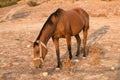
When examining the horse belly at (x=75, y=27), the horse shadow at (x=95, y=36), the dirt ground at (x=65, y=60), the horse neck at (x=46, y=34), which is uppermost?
the horse neck at (x=46, y=34)

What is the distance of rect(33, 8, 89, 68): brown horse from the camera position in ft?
24.0

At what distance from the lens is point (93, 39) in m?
12.8

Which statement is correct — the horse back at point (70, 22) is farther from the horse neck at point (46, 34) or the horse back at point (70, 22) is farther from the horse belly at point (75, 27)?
the horse neck at point (46, 34)

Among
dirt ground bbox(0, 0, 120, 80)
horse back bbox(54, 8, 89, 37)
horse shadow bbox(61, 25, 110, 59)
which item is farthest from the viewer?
horse shadow bbox(61, 25, 110, 59)

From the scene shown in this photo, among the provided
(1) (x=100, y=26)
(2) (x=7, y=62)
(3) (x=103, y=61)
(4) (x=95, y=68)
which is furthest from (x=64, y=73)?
(1) (x=100, y=26)

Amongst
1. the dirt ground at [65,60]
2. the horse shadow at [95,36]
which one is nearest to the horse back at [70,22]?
the dirt ground at [65,60]

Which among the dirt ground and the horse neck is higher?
the horse neck

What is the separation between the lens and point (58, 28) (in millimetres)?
8141

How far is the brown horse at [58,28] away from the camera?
7.32 meters

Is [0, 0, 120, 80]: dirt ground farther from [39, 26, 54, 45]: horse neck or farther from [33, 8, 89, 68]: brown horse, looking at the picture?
[39, 26, 54, 45]: horse neck

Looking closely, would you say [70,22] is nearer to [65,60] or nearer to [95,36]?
[65,60]

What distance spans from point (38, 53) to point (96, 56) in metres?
2.75

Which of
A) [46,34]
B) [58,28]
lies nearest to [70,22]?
[58,28]

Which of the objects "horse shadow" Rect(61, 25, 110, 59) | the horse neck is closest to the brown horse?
the horse neck
